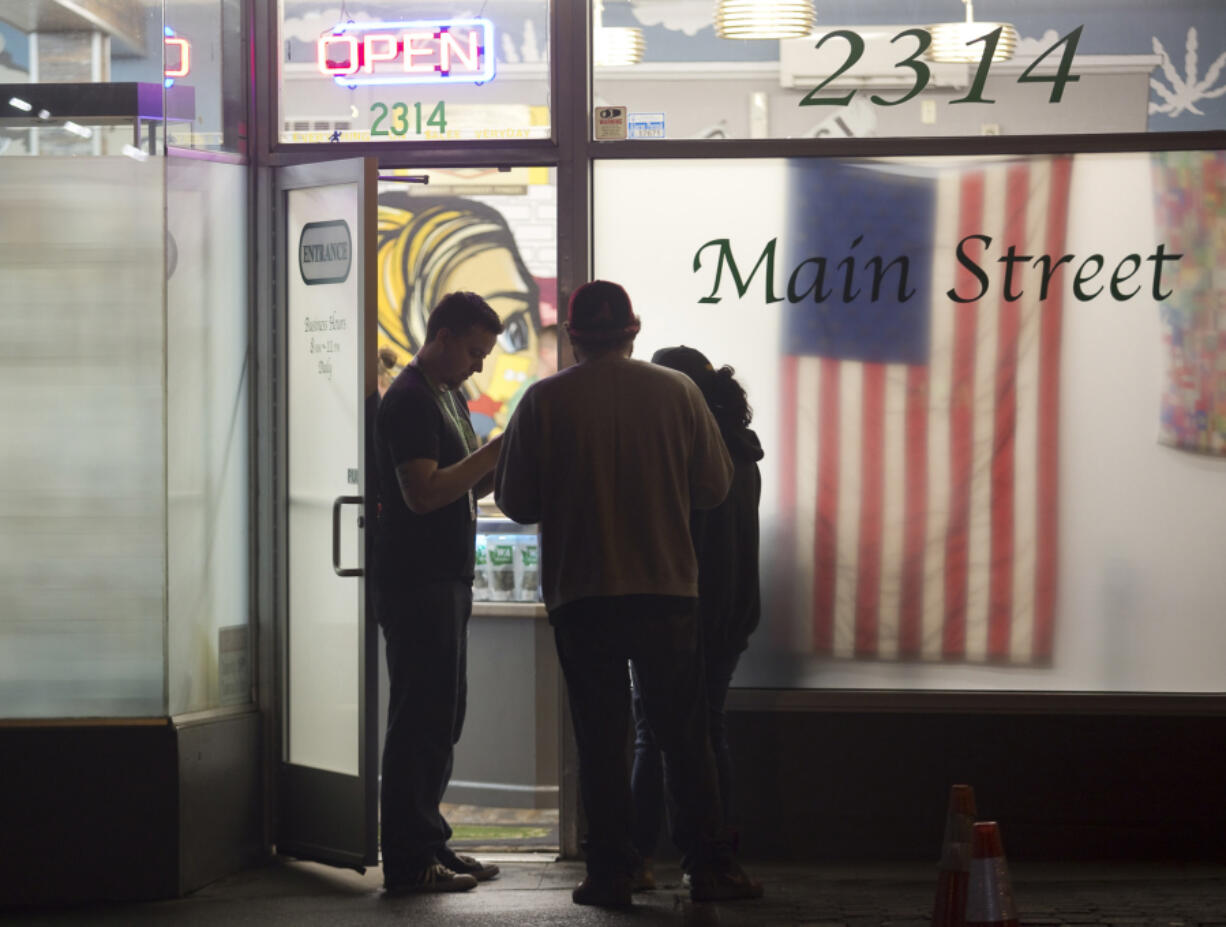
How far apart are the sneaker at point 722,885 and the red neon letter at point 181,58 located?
11.0 ft

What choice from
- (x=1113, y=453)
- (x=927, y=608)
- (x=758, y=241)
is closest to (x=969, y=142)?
(x=758, y=241)

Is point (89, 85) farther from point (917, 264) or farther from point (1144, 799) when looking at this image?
point (1144, 799)

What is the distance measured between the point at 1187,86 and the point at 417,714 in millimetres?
3649

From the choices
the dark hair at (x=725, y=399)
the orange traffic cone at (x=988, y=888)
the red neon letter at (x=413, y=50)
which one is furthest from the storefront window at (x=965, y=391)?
the orange traffic cone at (x=988, y=888)

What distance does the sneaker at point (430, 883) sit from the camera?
5.29 meters

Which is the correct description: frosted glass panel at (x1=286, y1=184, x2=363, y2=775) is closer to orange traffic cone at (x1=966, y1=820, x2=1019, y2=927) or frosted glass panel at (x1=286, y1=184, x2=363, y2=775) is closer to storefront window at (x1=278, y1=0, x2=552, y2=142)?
storefront window at (x1=278, y1=0, x2=552, y2=142)

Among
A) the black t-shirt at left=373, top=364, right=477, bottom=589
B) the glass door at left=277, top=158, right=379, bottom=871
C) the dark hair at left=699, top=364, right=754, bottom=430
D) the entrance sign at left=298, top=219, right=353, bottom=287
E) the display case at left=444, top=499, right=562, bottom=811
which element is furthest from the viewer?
the display case at left=444, top=499, right=562, bottom=811

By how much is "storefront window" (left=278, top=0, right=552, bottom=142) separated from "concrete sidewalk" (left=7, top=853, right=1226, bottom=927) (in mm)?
2803

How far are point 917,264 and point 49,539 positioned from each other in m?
3.31

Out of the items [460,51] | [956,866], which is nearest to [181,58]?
[460,51]

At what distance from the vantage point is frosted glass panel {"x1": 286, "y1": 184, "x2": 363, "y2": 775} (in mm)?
5660

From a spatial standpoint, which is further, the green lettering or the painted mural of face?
the painted mural of face

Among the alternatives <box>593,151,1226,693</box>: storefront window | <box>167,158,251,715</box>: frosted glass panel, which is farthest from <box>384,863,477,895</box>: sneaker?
<box>593,151,1226,693</box>: storefront window

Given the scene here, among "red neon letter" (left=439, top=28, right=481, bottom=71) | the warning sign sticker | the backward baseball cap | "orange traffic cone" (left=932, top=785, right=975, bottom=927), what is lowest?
"orange traffic cone" (left=932, top=785, right=975, bottom=927)
